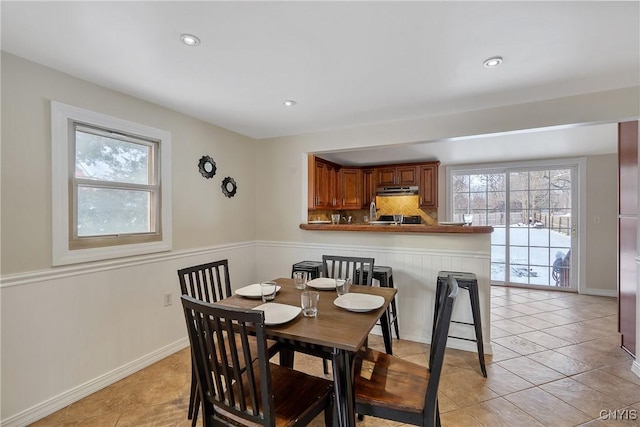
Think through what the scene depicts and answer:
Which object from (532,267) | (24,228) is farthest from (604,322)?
(24,228)

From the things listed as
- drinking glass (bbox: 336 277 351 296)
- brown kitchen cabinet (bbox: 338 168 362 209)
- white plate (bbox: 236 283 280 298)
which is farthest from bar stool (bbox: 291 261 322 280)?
brown kitchen cabinet (bbox: 338 168 362 209)

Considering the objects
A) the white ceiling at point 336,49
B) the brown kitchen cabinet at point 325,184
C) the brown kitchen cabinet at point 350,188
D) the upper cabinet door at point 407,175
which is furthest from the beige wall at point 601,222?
the brown kitchen cabinet at point 325,184

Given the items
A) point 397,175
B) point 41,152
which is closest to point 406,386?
point 41,152

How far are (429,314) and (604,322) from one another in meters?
2.40

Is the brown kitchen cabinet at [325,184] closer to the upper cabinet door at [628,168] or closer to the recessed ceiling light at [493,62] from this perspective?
the recessed ceiling light at [493,62]

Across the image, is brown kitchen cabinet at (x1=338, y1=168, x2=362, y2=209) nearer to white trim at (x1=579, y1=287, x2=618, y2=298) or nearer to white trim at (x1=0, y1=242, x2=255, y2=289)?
white trim at (x1=0, y1=242, x2=255, y2=289)

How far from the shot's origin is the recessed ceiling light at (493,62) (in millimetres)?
1883

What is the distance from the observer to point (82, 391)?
2158 mm

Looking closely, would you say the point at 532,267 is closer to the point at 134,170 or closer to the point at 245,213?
the point at 245,213

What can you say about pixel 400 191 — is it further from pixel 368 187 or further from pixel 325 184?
pixel 325 184

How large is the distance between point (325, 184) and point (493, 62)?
3.27 m

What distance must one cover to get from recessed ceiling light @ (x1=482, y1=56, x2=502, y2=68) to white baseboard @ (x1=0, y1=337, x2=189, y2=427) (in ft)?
11.4

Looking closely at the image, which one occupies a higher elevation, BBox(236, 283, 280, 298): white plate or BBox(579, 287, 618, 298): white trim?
BBox(236, 283, 280, 298): white plate

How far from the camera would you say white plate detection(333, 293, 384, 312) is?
5.60 ft
